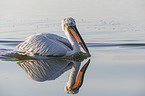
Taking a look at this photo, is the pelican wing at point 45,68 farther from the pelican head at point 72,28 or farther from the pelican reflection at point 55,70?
the pelican head at point 72,28

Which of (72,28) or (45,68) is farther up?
(72,28)

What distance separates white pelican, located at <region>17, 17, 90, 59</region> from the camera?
11039 mm

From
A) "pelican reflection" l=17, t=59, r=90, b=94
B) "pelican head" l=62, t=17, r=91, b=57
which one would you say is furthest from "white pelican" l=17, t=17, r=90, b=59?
"pelican reflection" l=17, t=59, r=90, b=94

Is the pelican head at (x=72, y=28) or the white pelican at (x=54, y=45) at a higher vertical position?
the pelican head at (x=72, y=28)

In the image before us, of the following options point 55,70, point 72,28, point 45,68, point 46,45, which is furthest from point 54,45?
point 55,70

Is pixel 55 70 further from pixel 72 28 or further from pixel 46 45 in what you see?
pixel 72 28

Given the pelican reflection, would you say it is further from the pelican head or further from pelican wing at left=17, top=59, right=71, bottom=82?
the pelican head

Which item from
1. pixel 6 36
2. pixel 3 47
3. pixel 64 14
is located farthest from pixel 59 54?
pixel 64 14

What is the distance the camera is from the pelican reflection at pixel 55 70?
8.53 meters

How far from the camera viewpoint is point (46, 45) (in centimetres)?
1110

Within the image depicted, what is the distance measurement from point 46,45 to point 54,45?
24 centimetres

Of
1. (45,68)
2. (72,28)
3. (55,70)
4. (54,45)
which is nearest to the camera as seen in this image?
(55,70)

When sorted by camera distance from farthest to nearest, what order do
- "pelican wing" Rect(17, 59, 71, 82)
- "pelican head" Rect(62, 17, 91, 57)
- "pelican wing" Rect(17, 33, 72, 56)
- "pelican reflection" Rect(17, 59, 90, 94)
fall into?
"pelican head" Rect(62, 17, 91, 57)
"pelican wing" Rect(17, 33, 72, 56)
"pelican wing" Rect(17, 59, 71, 82)
"pelican reflection" Rect(17, 59, 90, 94)

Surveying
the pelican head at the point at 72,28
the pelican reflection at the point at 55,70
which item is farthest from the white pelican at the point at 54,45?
the pelican reflection at the point at 55,70
